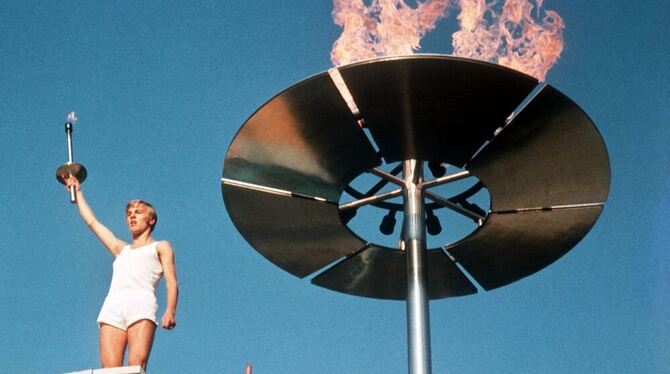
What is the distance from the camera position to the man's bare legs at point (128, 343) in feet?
31.5

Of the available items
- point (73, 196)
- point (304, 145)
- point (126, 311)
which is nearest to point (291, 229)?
point (304, 145)

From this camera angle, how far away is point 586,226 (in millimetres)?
13195

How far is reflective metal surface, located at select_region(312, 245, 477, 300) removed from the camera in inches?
552

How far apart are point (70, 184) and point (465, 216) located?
4.89 metres

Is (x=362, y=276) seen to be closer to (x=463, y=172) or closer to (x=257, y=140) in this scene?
(x=463, y=172)

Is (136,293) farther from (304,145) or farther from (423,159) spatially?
(423,159)

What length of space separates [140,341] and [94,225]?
65.2 inches

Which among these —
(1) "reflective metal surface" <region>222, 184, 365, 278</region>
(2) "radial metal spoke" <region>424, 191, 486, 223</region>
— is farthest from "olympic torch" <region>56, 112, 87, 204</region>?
(2) "radial metal spoke" <region>424, 191, 486, 223</region>

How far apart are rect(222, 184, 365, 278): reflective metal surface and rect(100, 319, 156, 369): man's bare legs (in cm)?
332

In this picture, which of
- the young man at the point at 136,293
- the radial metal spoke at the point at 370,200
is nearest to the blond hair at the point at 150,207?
the young man at the point at 136,293

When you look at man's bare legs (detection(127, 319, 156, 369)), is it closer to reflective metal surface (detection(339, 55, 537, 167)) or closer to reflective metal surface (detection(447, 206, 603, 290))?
reflective metal surface (detection(339, 55, 537, 167))

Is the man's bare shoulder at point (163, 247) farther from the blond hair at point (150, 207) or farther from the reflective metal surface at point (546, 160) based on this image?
the reflective metal surface at point (546, 160)

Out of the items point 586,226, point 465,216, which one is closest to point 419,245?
point 465,216

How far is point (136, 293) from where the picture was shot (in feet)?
32.4
